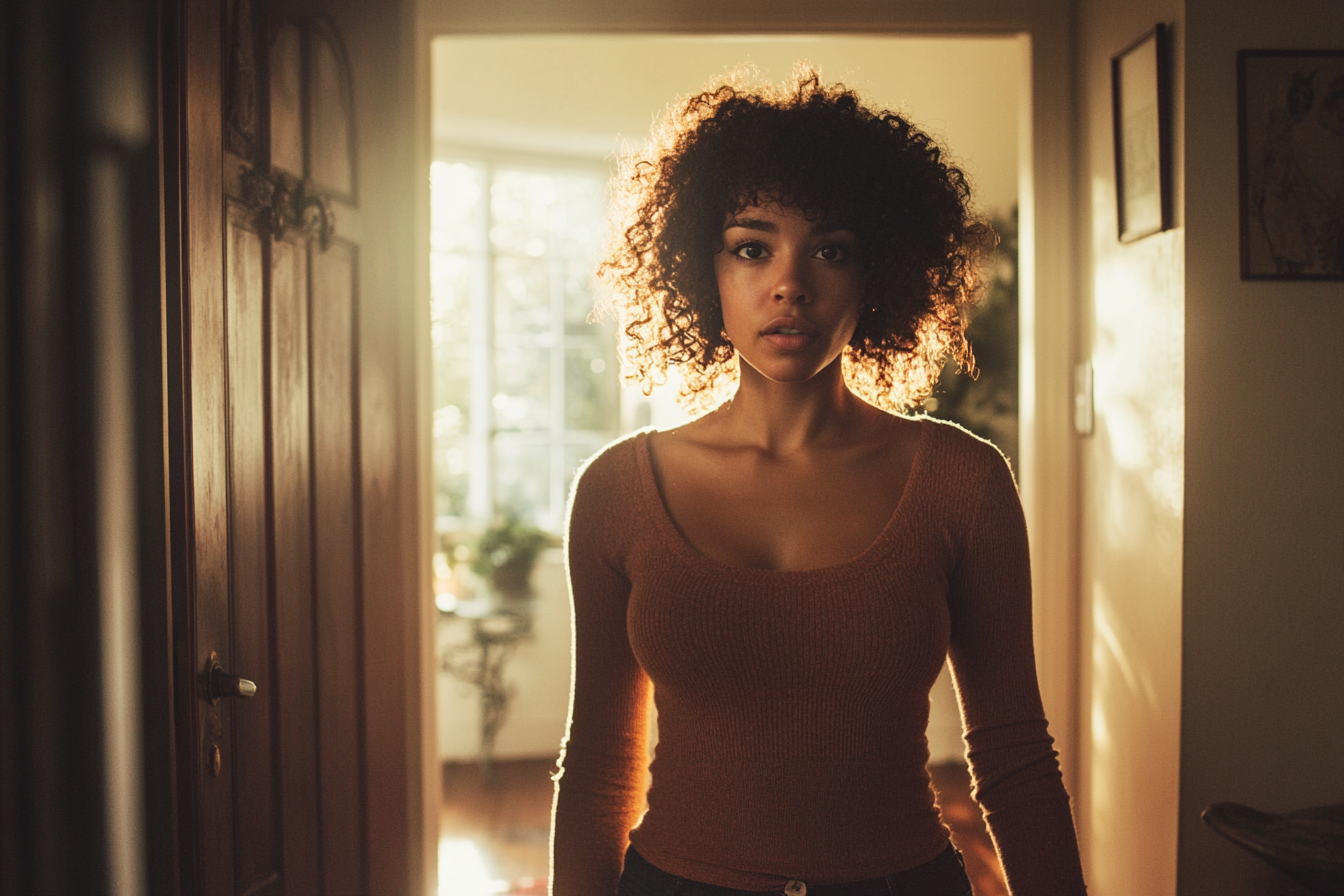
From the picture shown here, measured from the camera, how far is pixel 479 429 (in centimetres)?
437

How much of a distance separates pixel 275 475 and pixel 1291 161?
1655 mm

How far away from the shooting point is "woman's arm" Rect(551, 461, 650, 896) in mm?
1012

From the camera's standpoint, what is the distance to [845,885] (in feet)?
→ 3.00

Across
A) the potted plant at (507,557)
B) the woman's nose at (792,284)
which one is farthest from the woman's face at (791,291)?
the potted plant at (507,557)

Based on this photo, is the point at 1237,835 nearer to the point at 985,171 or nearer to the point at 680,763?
the point at 680,763

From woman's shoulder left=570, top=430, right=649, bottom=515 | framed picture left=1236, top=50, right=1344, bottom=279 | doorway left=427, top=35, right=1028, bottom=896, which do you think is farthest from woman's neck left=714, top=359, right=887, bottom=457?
doorway left=427, top=35, right=1028, bottom=896

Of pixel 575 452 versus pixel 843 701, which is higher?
pixel 575 452

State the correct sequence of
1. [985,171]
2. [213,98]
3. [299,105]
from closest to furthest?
[213,98] < [299,105] < [985,171]

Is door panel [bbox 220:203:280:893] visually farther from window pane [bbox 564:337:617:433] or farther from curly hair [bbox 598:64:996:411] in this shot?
window pane [bbox 564:337:617:433]

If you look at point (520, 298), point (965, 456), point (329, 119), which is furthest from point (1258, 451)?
point (520, 298)

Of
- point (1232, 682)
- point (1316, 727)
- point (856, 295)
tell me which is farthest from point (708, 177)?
point (1316, 727)

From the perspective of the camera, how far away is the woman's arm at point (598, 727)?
1.01 metres

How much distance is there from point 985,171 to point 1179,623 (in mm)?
2693

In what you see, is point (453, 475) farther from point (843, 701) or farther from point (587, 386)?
point (843, 701)
